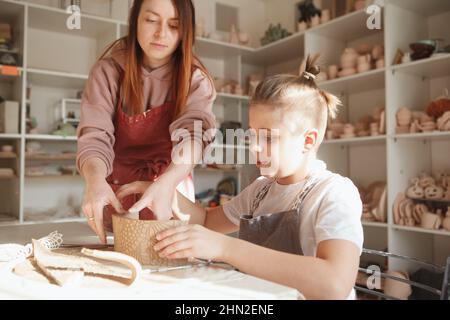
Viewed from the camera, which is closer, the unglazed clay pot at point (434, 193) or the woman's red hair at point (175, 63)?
the woman's red hair at point (175, 63)

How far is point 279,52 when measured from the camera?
3.66 meters

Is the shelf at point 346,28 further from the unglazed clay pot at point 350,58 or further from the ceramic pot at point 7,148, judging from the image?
the ceramic pot at point 7,148

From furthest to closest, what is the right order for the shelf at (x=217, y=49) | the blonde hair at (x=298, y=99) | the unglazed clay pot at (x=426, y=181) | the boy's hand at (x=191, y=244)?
the shelf at (x=217, y=49), the unglazed clay pot at (x=426, y=181), the blonde hair at (x=298, y=99), the boy's hand at (x=191, y=244)

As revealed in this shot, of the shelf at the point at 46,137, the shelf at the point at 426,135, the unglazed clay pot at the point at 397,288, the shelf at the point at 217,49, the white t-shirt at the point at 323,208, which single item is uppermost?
the shelf at the point at 217,49

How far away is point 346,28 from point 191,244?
8.94ft

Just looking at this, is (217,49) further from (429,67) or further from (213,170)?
(429,67)

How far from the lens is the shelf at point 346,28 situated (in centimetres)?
282

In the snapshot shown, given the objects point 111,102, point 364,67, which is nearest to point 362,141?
point 364,67

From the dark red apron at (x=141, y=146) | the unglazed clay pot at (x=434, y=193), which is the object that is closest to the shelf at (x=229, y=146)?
the unglazed clay pot at (x=434, y=193)

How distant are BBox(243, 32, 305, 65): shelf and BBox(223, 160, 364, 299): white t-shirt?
244 cm

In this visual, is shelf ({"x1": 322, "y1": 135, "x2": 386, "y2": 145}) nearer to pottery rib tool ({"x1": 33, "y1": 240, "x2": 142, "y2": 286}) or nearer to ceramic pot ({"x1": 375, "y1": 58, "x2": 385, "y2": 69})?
ceramic pot ({"x1": 375, "y1": 58, "x2": 385, "y2": 69})

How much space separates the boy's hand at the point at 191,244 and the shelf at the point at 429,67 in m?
2.13
